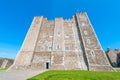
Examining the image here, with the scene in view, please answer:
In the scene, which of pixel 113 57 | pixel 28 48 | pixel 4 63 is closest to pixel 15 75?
pixel 28 48

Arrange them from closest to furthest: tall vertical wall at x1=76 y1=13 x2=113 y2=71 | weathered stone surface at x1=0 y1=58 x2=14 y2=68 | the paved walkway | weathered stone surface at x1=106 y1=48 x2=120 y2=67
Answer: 1. the paved walkway
2. tall vertical wall at x1=76 y1=13 x2=113 y2=71
3. weathered stone surface at x1=0 y1=58 x2=14 y2=68
4. weathered stone surface at x1=106 y1=48 x2=120 y2=67

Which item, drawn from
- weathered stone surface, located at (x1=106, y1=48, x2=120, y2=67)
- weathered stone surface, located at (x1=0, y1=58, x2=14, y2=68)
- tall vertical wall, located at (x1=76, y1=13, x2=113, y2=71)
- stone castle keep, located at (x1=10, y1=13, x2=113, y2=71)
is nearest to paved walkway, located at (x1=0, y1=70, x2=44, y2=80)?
stone castle keep, located at (x1=10, y1=13, x2=113, y2=71)

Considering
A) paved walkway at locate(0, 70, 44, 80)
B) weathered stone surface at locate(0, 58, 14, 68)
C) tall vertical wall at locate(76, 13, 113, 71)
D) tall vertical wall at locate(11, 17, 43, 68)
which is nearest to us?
paved walkway at locate(0, 70, 44, 80)

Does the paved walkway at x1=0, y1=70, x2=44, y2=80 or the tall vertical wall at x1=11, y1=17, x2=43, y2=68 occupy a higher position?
the tall vertical wall at x1=11, y1=17, x2=43, y2=68

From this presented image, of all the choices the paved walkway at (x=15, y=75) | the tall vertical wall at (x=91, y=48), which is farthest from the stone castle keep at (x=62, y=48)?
the paved walkway at (x=15, y=75)

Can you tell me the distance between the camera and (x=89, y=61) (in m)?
23.8

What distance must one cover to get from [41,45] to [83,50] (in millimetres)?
11137

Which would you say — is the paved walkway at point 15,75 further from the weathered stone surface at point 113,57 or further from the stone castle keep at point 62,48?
the weathered stone surface at point 113,57

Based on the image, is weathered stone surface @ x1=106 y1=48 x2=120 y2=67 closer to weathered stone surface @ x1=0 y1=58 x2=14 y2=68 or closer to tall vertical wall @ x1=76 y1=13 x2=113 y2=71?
tall vertical wall @ x1=76 y1=13 x2=113 y2=71

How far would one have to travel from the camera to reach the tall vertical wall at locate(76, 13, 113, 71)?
22.8 metres

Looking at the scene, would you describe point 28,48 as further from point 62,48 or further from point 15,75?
point 15,75

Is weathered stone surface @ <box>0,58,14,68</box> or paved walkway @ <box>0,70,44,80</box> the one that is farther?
weathered stone surface @ <box>0,58,14,68</box>

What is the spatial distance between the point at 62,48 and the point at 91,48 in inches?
281

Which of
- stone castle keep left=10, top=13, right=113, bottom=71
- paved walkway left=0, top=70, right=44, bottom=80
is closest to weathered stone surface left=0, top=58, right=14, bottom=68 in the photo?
stone castle keep left=10, top=13, right=113, bottom=71
